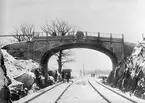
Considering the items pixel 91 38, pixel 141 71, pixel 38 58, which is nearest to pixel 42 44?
pixel 38 58

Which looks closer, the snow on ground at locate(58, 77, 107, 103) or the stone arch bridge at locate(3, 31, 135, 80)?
the snow on ground at locate(58, 77, 107, 103)

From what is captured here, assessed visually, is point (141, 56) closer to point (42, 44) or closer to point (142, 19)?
point (142, 19)

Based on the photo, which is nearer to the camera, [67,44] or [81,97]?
[81,97]

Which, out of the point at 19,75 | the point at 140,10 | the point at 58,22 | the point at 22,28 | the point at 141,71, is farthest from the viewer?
the point at 22,28

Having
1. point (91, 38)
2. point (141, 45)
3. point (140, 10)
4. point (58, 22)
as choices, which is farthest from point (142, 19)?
point (58, 22)

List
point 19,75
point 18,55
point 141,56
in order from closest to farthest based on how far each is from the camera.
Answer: point 141,56, point 19,75, point 18,55

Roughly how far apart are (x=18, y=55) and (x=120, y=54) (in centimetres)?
1335

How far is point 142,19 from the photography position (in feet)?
44.0

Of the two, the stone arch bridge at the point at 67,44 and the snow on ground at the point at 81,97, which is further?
the stone arch bridge at the point at 67,44

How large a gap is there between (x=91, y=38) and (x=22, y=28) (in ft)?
71.5

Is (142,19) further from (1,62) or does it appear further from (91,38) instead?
(91,38)

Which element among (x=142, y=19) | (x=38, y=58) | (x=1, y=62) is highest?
(x=142, y=19)

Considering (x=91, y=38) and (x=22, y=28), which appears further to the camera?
(x=22, y=28)

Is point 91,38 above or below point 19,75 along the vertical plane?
above
